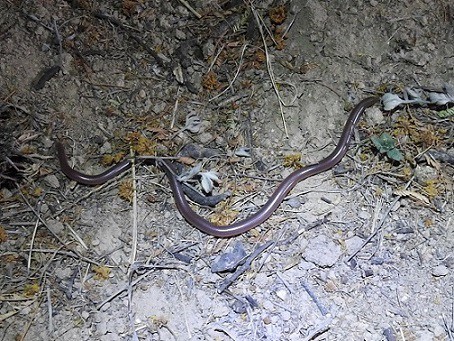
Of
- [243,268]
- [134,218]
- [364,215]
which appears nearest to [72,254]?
[134,218]

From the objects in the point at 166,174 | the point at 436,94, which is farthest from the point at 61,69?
the point at 436,94

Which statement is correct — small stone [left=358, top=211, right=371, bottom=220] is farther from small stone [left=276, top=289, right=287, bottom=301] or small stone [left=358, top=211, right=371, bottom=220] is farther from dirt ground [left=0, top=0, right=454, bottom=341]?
small stone [left=276, top=289, right=287, bottom=301]

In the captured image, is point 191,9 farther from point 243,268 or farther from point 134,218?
point 243,268

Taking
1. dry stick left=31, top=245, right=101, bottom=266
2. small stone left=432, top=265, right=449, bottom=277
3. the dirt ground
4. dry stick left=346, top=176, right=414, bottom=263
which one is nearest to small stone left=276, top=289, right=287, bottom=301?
the dirt ground

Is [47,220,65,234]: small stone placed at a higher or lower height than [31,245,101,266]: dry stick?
higher

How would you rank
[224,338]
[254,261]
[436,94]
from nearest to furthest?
[224,338]
[254,261]
[436,94]

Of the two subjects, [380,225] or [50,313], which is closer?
[50,313]

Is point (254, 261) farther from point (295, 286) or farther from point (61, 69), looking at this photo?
point (61, 69)
